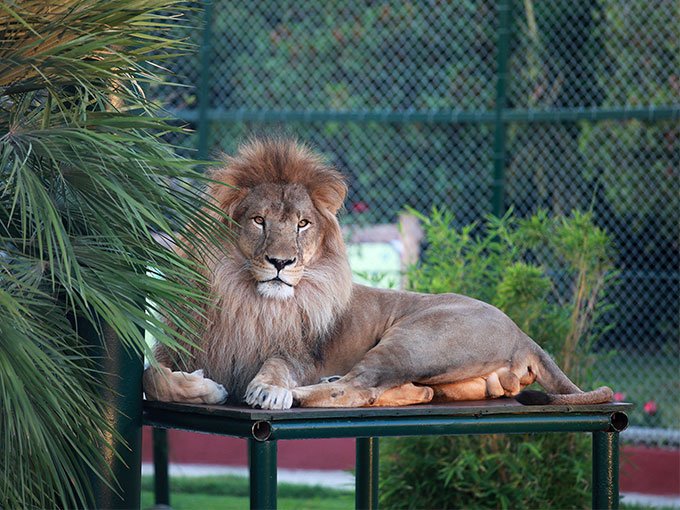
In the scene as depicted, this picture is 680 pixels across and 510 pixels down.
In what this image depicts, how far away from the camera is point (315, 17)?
8.72 meters

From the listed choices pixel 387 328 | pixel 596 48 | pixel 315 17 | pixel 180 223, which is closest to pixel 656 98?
pixel 596 48

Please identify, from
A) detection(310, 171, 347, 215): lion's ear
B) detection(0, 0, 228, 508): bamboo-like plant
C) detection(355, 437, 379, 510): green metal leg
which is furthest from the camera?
detection(355, 437, 379, 510): green metal leg

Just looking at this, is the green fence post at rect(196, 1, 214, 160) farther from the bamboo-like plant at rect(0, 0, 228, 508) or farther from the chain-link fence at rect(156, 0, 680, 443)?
the bamboo-like plant at rect(0, 0, 228, 508)

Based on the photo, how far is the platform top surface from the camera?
106 inches

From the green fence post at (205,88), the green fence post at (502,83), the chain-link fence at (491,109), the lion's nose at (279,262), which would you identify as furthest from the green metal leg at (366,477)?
the green fence post at (205,88)

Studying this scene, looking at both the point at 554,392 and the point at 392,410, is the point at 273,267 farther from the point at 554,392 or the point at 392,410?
the point at 554,392

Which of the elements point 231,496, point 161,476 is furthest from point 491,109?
point 161,476

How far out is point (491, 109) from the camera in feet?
26.9

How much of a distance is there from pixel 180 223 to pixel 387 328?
791 millimetres

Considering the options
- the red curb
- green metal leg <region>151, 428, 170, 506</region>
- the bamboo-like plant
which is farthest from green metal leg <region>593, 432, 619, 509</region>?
the red curb

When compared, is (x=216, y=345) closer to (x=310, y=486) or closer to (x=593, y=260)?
(x=593, y=260)

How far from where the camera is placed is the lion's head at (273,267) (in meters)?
3.09

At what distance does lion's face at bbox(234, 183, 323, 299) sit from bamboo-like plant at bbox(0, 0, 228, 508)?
0.73 feet

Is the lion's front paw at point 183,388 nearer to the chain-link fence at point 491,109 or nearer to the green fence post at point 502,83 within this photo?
the chain-link fence at point 491,109
